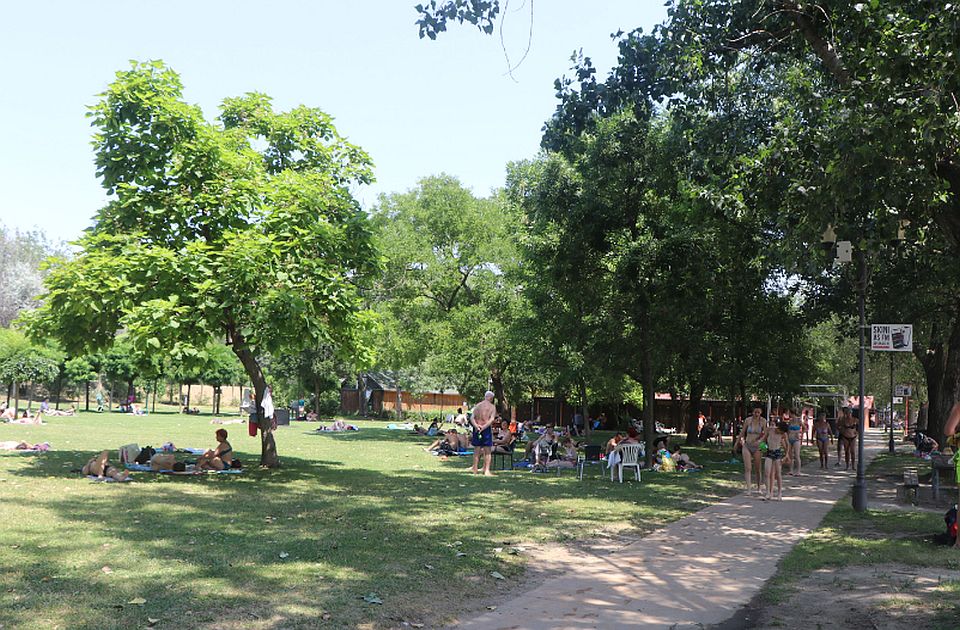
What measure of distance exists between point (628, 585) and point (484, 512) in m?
4.79

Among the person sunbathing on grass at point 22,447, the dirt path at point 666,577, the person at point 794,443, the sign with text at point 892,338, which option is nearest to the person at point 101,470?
the person sunbathing on grass at point 22,447

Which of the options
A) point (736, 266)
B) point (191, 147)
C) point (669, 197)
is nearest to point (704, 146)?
point (669, 197)

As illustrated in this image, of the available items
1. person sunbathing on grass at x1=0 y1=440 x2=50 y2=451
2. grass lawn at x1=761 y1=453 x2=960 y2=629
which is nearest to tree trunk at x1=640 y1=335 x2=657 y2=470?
grass lawn at x1=761 y1=453 x2=960 y2=629

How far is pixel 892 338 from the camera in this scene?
1309cm

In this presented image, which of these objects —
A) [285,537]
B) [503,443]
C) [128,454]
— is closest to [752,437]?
[503,443]

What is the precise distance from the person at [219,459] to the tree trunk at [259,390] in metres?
0.81

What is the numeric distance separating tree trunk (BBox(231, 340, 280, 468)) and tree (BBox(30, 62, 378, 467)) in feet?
0.18

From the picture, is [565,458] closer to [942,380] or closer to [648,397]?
[648,397]

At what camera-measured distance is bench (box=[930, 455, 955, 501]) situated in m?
14.0

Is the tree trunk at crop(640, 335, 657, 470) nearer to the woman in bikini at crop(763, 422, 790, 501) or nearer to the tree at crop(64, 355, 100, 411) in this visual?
the woman in bikini at crop(763, 422, 790, 501)

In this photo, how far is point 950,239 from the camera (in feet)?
34.9

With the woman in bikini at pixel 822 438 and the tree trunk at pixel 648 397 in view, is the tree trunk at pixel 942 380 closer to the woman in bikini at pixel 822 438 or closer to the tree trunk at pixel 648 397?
the woman in bikini at pixel 822 438

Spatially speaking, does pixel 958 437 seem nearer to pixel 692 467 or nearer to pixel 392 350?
pixel 692 467

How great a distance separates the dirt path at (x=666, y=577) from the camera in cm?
637
